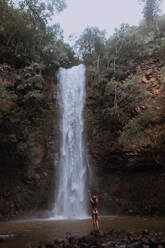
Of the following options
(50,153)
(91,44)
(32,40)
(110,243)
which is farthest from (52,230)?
(91,44)

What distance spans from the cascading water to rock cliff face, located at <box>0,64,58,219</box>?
0.67 m

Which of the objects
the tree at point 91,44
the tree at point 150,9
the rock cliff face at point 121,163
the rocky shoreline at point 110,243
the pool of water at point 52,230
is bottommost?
the pool of water at point 52,230

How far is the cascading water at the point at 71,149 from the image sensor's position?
45.2 ft

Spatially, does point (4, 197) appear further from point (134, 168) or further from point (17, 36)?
point (17, 36)

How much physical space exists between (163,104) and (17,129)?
9.36 m

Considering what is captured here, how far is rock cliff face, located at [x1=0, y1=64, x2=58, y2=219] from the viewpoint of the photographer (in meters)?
13.8

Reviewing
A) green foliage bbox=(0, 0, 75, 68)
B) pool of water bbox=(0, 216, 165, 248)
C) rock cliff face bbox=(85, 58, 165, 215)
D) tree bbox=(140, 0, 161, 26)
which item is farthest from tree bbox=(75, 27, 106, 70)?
pool of water bbox=(0, 216, 165, 248)

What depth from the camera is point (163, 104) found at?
8.52m

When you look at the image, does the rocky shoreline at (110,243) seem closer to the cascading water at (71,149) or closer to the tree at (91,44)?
the cascading water at (71,149)

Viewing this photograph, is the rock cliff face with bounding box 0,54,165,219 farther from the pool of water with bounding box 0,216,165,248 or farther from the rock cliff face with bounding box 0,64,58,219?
the pool of water with bounding box 0,216,165,248

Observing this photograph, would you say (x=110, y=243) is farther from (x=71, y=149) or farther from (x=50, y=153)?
(x=50, y=153)

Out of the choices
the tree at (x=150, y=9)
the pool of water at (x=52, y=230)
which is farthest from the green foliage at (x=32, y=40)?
the pool of water at (x=52, y=230)

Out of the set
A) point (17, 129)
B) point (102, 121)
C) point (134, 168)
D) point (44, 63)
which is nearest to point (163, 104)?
point (134, 168)

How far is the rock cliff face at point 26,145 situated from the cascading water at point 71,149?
0.67m
